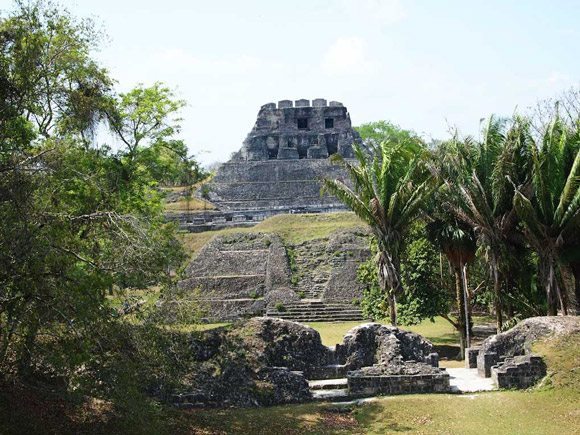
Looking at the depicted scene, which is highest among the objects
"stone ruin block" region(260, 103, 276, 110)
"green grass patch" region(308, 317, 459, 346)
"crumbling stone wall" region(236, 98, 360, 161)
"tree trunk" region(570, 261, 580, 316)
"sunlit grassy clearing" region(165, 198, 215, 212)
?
"stone ruin block" region(260, 103, 276, 110)

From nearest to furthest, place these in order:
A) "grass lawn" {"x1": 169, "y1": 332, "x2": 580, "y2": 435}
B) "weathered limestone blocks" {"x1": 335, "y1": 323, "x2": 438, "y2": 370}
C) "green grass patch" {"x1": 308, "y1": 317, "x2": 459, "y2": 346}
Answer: "grass lawn" {"x1": 169, "y1": 332, "x2": 580, "y2": 435} < "weathered limestone blocks" {"x1": 335, "y1": 323, "x2": 438, "y2": 370} < "green grass patch" {"x1": 308, "y1": 317, "x2": 459, "y2": 346}

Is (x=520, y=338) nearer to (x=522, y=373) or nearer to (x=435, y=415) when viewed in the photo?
(x=522, y=373)

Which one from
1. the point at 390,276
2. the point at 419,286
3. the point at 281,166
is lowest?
the point at 419,286

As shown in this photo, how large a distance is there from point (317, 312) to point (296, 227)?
37.4 ft

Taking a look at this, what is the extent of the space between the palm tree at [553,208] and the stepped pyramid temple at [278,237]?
24.3ft

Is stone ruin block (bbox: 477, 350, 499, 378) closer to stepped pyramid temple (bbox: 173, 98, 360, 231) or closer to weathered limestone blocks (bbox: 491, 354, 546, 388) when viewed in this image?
weathered limestone blocks (bbox: 491, 354, 546, 388)

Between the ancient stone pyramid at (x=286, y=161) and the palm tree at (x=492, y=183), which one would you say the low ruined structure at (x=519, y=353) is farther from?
the ancient stone pyramid at (x=286, y=161)

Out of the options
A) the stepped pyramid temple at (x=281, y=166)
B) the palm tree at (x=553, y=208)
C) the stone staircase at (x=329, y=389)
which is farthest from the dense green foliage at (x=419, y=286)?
the stepped pyramid temple at (x=281, y=166)

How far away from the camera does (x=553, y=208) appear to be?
17281 millimetres

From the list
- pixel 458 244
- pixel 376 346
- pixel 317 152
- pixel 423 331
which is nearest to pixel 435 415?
pixel 376 346

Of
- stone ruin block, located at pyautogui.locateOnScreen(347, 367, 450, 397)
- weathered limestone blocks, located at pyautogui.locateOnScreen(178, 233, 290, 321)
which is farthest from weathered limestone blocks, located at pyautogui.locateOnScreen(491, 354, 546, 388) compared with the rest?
weathered limestone blocks, located at pyautogui.locateOnScreen(178, 233, 290, 321)

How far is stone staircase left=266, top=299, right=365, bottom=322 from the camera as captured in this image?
96.5 ft

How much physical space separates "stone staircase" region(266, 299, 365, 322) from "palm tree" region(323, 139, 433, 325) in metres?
10.9

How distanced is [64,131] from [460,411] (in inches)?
375
